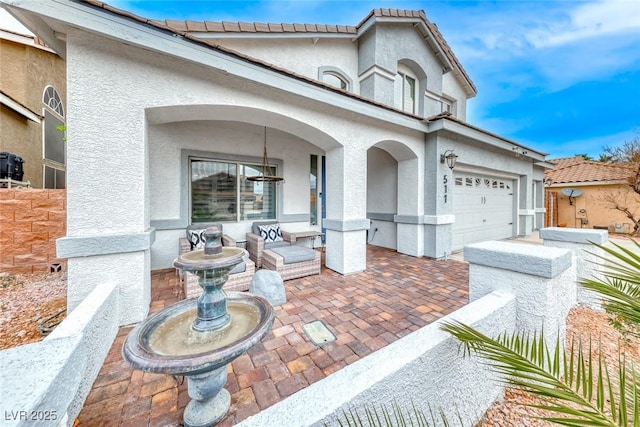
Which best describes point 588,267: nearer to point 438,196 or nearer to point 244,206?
point 438,196

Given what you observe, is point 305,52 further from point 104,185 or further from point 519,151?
point 519,151

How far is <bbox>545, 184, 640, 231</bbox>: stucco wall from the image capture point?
11016 millimetres

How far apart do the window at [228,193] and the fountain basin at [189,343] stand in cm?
424

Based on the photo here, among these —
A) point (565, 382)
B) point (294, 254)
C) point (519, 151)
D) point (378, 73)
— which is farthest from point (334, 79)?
point (565, 382)

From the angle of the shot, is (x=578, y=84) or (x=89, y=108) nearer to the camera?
(x=89, y=108)

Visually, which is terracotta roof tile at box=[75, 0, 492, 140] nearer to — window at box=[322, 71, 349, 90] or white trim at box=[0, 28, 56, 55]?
window at box=[322, 71, 349, 90]

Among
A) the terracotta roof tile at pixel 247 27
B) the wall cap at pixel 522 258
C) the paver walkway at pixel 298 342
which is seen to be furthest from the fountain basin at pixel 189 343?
the terracotta roof tile at pixel 247 27

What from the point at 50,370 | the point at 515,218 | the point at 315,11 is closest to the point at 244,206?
the point at 50,370

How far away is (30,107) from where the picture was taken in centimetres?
763

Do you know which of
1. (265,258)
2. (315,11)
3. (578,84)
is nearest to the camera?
(265,258)

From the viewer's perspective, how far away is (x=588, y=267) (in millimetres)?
3389

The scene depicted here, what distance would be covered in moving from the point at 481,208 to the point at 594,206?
9437 mm

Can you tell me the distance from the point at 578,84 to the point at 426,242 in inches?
Answer: 1119

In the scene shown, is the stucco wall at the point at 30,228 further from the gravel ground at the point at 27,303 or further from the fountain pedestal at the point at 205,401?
the fountain pedestal at the point at 205,401
